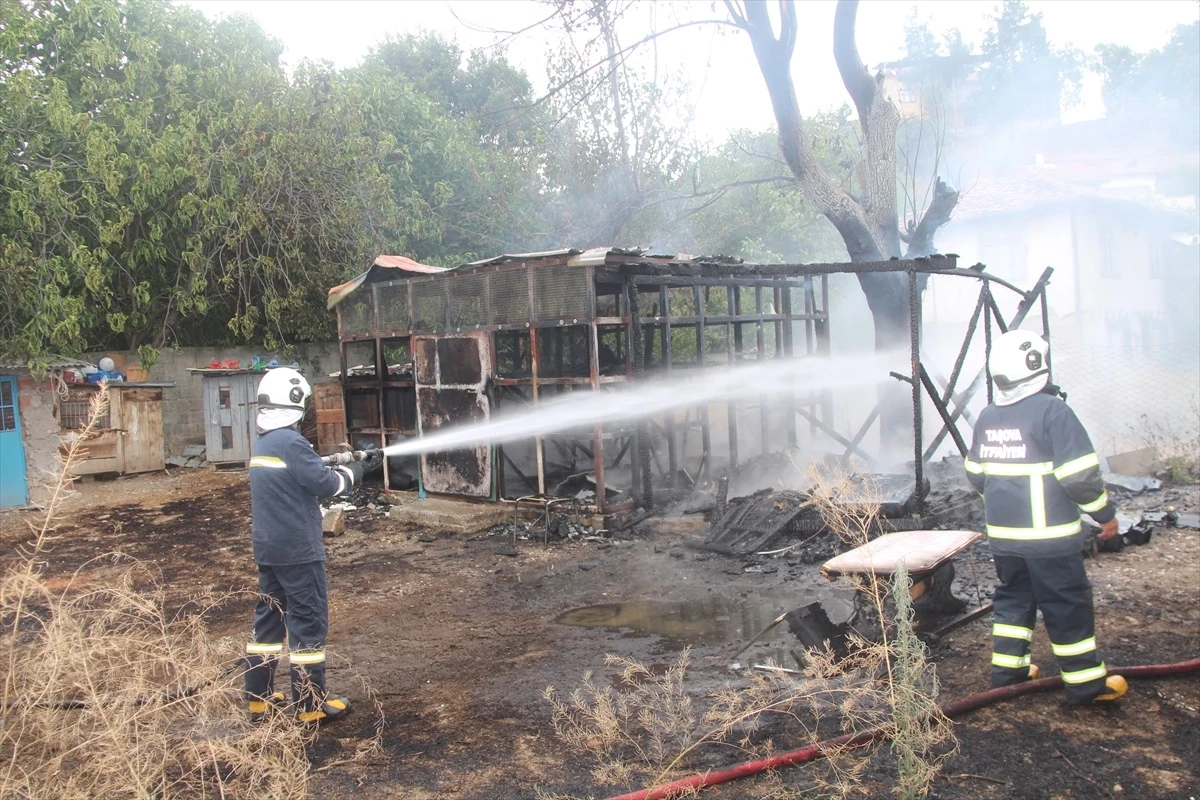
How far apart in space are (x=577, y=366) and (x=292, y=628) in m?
7.61

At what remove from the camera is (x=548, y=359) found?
12.6m

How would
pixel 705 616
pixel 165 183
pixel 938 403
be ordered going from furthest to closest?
pixel 165 183, pixel 938 403, pixel 705 616

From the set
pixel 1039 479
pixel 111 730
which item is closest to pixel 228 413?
pixel 111 730

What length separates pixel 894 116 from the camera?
1210cm

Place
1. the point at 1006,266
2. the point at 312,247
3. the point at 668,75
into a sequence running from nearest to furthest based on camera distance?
the point at 312,247, the point at 668,75, the point at 1006,266

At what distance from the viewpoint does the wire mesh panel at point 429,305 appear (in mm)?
11312

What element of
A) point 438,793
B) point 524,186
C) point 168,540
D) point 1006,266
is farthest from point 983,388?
point 438,793

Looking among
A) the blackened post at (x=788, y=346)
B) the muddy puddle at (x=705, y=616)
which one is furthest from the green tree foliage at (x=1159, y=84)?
the muddy puddle at (x=705, y=616)

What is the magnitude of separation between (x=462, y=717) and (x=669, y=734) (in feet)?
4.29

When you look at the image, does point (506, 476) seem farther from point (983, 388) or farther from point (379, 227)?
point (983, 388)

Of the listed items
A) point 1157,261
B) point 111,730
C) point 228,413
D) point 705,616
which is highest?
point 1157,261

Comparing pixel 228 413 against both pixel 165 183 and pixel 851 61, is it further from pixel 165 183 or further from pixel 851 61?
pixel 851 61

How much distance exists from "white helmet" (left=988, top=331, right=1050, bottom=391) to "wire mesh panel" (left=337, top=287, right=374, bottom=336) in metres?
9.44

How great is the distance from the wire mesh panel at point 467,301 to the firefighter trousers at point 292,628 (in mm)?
6083
